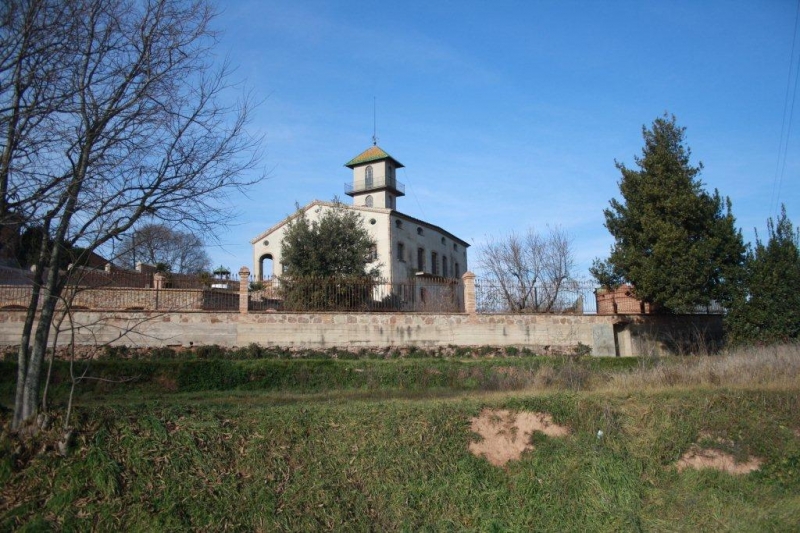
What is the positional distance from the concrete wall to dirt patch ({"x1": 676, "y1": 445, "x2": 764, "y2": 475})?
1091cm

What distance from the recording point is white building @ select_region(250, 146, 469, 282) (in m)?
36.6

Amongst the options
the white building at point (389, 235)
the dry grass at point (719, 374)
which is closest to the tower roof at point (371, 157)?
the white building at point (389, 235)

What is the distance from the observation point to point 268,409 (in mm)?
7453

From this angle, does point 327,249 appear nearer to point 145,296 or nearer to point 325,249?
point 325,249

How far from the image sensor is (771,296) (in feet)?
55.3

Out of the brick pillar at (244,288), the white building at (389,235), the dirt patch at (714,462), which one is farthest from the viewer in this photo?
the white building at (389,235)

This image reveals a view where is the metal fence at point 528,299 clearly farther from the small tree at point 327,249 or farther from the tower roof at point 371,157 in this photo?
the tower roof at point 371,157

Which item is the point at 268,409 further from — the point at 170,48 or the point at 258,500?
the point at 170,48

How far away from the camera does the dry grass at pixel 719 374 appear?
374 inches

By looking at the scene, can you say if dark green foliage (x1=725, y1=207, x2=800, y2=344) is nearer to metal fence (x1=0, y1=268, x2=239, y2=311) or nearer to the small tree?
the small tree

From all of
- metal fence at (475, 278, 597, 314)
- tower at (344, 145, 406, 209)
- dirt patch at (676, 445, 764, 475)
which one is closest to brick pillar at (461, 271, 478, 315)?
metal fence at (475, 278, 597, 314)

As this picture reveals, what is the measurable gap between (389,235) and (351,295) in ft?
60.2

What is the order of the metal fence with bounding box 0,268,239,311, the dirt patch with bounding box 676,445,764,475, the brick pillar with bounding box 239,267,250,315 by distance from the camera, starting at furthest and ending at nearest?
the brick pillar with bounding box 239,267,250,315 < the metal fence with bounding box 0,268,239,311 < the dirt patch with bounding box 676,445,764,475

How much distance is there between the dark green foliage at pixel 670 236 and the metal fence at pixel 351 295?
214 inches
